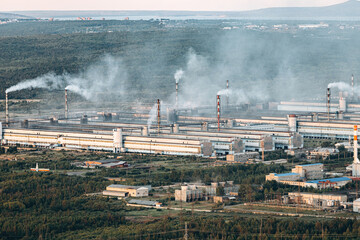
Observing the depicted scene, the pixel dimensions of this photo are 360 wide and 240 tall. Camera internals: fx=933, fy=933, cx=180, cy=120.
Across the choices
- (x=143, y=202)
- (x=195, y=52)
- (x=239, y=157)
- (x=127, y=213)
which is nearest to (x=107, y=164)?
(x=239, y=157)

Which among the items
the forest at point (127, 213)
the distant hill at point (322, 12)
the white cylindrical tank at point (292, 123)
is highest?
the distant hill at point (322, 12)

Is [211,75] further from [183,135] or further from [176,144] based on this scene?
[176,144]

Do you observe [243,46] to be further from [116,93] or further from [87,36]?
[116,93]

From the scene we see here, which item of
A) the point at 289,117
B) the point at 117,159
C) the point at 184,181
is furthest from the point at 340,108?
the point at 184,181

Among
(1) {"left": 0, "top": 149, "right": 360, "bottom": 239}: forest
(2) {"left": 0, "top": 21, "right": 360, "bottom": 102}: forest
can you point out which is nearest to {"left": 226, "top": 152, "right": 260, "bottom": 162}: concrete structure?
(1) {"left": 0, "top": 149, "right": 360, "bottom": 239}: forest

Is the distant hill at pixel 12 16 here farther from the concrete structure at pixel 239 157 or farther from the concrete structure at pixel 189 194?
the concrete structure at pixel 189 194

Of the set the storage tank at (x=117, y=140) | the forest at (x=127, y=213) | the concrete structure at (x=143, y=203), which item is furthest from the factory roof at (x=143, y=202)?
the storage tank at (x=117, y=140)
